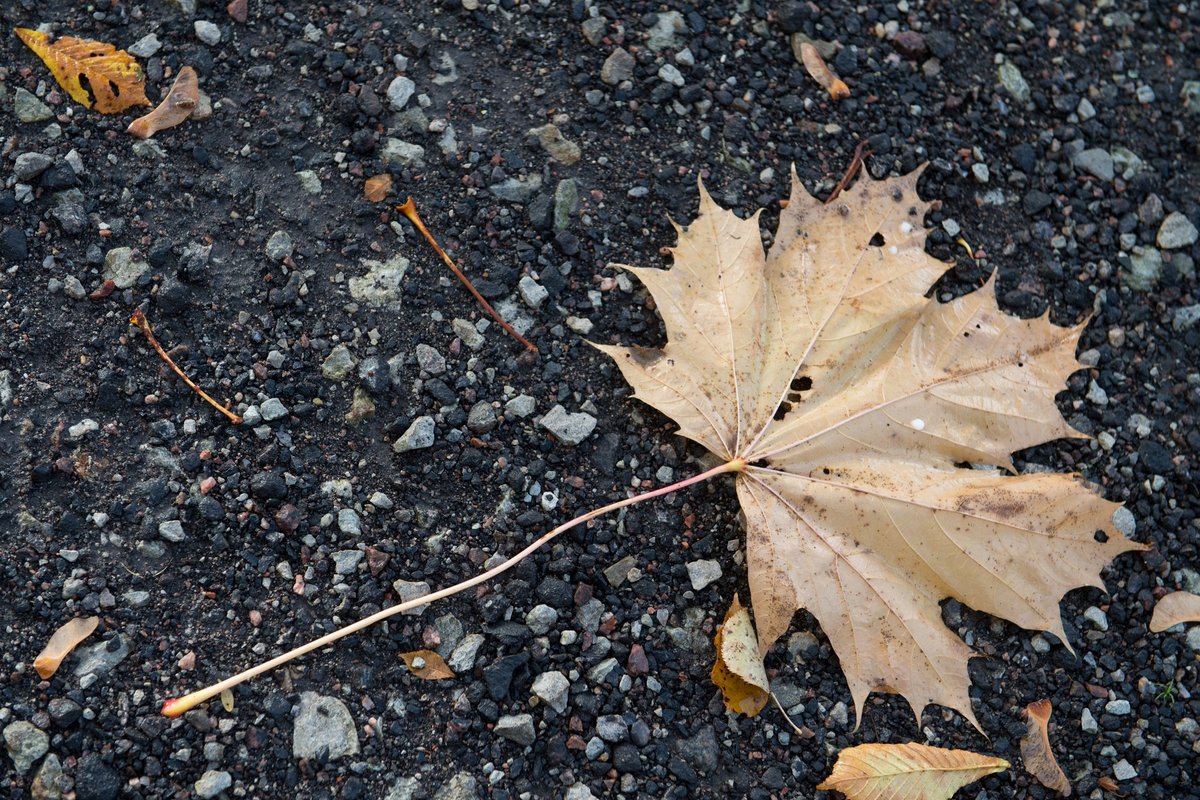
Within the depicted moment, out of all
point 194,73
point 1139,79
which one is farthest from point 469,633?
point 1139,79

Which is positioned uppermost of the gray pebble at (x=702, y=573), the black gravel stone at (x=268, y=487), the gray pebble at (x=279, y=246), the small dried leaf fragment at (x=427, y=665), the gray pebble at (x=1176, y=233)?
the gray pebble at (x=1176, y=233)

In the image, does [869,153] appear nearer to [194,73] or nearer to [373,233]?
[373,233]

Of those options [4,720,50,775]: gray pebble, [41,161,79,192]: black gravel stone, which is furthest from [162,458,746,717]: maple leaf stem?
[41,161,79,192]: black gravel stone

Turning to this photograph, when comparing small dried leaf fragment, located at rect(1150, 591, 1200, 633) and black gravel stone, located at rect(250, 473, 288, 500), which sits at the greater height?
black gravel stone, located at rect(250, 473, 288, 500)

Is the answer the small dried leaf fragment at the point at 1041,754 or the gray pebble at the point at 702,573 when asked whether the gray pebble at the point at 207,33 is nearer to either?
the gray pebble at the point at 702,573

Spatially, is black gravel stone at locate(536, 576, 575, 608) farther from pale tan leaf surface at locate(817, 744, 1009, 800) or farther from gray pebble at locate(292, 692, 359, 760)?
pale tan leaf surface at locate(817, 744, 1009, 800)

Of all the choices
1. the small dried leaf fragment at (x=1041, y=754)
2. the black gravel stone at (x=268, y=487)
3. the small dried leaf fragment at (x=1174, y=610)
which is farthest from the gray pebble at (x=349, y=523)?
the small dried leaf fragment at (x=1174, y=610)
